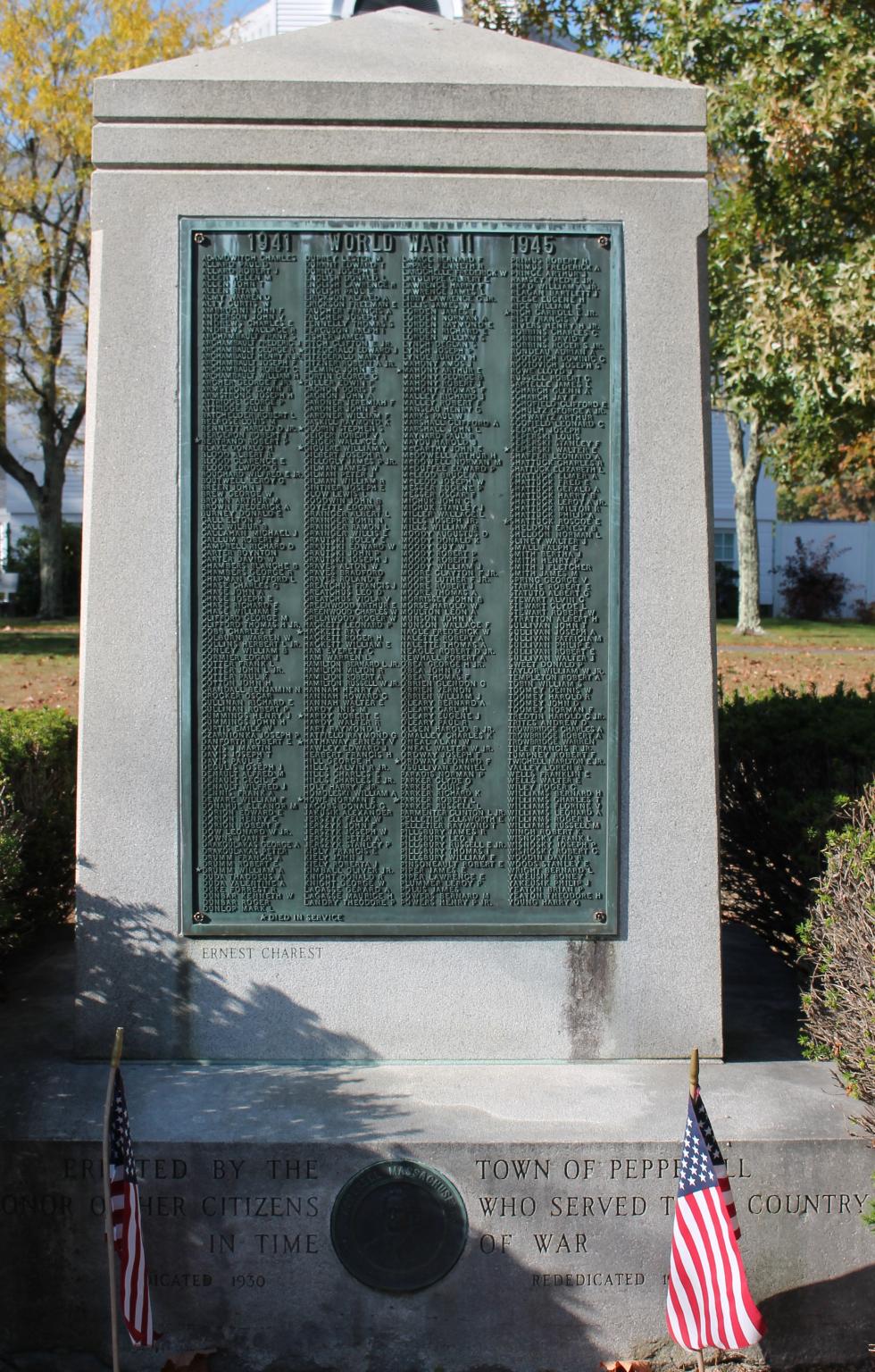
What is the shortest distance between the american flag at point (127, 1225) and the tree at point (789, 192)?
9208 millimetres

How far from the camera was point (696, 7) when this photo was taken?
39.7ft

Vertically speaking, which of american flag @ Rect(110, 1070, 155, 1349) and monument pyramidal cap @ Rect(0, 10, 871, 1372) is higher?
monument pyramidal cap @ Rect(0, 10, 871, 1372)

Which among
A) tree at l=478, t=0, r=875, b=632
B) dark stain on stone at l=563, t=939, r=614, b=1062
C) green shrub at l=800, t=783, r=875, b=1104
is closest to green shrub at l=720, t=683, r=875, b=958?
green shrub at l=800, t=783, r=875, b=1104

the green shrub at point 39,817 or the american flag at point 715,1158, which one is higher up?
the green shrub at point 39,817

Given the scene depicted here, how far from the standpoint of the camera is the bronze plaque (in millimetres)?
3979

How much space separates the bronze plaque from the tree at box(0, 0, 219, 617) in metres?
21.3

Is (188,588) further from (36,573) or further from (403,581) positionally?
(36,573)

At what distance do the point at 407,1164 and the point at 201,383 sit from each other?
266cm

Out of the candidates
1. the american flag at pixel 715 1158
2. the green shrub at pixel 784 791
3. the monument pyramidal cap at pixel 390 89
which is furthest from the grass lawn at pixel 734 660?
the american flag at pixel 715 1158

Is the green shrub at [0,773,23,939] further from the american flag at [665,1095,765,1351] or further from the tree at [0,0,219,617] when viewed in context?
the tree at [0,0,219,617]

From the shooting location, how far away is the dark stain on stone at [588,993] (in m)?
4.58

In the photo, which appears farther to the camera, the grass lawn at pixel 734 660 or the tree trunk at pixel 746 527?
the tree trunk at pixel 746 527

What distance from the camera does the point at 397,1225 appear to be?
398cm

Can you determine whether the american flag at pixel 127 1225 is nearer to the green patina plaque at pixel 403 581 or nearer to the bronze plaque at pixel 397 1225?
the bronze plaque at pixel 397 1225
